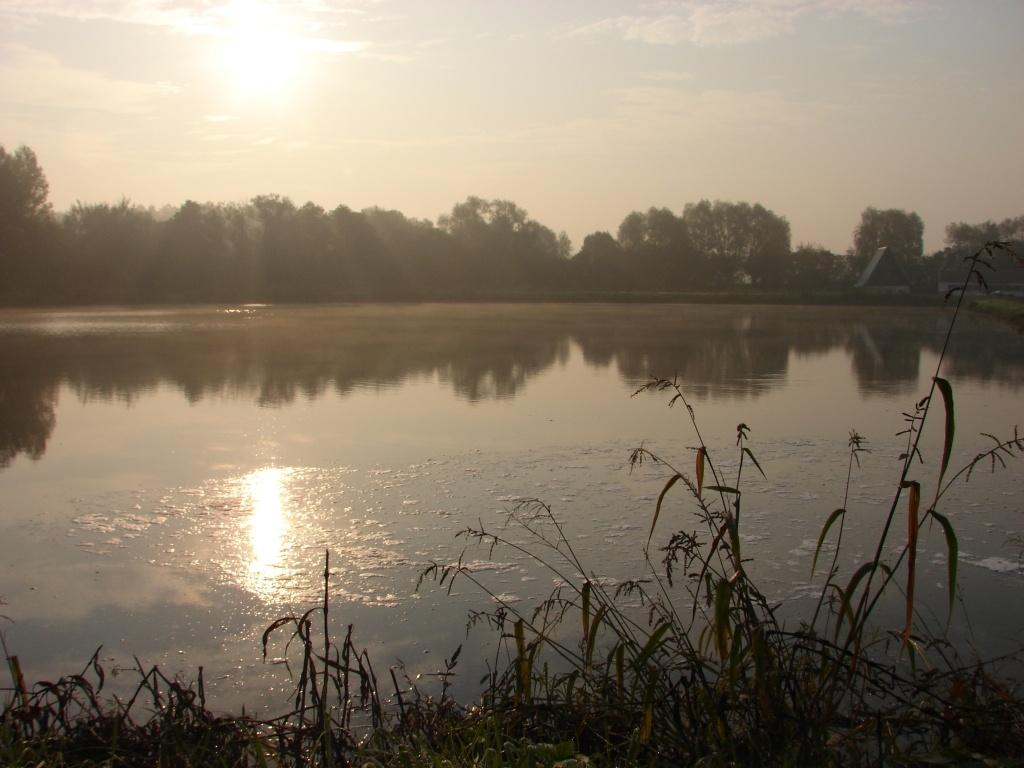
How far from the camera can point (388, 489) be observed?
641 cm

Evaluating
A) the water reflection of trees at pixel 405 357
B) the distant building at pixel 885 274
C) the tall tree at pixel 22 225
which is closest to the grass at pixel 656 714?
the water reflection of trees at pixel 405 357

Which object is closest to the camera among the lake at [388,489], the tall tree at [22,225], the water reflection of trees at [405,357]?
the lake at [388,489]

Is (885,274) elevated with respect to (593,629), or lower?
elevated

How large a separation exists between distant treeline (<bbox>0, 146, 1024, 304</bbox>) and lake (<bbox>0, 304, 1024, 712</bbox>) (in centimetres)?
3485

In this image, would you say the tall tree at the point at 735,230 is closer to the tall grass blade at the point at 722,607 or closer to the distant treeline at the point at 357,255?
the distant treeline at the point at 357,255

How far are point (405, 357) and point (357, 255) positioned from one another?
41.4 meters

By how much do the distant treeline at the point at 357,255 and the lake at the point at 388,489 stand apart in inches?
1372

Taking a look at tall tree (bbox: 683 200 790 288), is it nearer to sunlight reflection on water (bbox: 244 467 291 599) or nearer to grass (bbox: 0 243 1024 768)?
sunlight reflection on water (bbox: 244 467 291 599)

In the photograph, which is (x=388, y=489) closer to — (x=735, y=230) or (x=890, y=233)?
(x=735, y=230)

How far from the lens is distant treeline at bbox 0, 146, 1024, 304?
151 ft

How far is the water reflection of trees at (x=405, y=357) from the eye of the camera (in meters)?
11.8

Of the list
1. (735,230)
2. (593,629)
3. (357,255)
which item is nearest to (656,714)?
(593,629)

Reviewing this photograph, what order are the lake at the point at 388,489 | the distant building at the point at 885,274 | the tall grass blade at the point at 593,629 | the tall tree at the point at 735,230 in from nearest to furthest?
the tall grass blade at the point at 593,629 → the lake at the point at 388,489 → the distant building at the point at 885,274 → the tall tree at the point at 735,230

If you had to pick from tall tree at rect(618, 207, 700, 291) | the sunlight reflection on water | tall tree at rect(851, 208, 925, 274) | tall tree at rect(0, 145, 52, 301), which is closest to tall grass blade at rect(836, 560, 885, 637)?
the sunlight reflection on water
